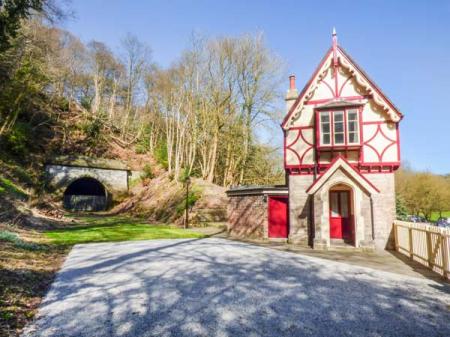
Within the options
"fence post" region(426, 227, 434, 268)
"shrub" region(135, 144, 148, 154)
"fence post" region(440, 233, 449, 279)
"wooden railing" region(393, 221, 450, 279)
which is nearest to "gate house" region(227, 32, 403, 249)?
"wooden railing" region(393, 221, 450, 279)

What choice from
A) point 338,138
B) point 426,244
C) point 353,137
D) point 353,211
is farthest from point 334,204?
point 426,244

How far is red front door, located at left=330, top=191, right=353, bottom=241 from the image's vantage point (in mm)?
13742

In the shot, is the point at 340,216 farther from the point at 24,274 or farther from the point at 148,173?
the point at 148,173

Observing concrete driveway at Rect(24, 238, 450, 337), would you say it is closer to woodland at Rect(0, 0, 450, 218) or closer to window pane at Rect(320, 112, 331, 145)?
window pane at Rect(320, 112, 331, 145)

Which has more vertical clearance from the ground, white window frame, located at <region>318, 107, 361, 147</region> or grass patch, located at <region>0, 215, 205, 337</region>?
white window frame, located at <region>318, 107, 361, 147</region>

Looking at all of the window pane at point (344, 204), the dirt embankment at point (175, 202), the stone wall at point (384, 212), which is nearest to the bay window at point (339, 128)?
the stone wall at point (384, 212)

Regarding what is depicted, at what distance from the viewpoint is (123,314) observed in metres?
4.62

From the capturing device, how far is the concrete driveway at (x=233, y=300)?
4285 mm

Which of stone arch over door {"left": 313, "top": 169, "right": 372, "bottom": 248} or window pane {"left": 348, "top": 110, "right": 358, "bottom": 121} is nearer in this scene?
stone arch over door {"left": 313, "top": 169, "right": 372, "bottom": 248}

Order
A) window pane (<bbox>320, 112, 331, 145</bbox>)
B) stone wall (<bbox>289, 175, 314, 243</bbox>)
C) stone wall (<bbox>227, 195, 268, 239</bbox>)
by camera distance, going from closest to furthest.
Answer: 1. stone wall (<bbox>289, 175, 314, 243</bbox>)
2. window pane (<bbox>320, 112, 331, 145</bbox>)
3. stone wall (<bbox>227, 195, 268, 239</bbox>)

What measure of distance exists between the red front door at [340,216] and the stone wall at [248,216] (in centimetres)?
340

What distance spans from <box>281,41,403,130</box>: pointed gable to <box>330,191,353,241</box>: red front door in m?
4.32

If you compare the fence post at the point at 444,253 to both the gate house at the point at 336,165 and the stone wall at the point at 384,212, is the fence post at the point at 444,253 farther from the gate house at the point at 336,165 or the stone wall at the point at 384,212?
the stone wall at the point at 384,212

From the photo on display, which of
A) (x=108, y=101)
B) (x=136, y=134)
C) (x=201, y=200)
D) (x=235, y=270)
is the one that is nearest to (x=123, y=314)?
(x=235, y=270)
